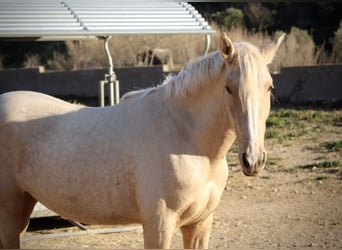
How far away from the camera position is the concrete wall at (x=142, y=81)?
12867 millimetres

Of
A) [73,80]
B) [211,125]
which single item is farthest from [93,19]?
[73,80]

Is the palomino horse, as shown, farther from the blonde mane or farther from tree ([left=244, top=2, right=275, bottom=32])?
tree ([left=244, top=2, right=275, bottom=32])

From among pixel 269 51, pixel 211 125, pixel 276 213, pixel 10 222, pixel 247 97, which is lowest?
pixel 276 213

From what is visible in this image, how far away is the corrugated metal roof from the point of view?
17.5 ft

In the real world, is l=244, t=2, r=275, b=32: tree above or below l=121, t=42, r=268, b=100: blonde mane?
below

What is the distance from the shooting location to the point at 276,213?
5.95 meters

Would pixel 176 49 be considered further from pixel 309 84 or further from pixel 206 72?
pixel 206 72

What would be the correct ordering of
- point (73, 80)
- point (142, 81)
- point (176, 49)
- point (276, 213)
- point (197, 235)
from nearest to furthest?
point (197, 235), point (276, 213), point (142, 81), point (73, 80), point (176, 49)

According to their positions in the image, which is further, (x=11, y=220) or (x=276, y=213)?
(x=276, y=213)

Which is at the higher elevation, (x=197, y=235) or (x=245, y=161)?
(x=245, y=161)

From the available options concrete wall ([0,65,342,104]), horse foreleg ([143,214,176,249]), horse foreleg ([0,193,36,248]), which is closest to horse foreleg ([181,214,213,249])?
horse foreleg ([143,214,176,249])

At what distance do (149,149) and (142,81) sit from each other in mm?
11648

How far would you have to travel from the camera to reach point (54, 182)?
11.6 ft

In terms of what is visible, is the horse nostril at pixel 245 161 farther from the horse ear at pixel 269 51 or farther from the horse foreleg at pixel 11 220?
the horse foreleg at pixel 11 220
